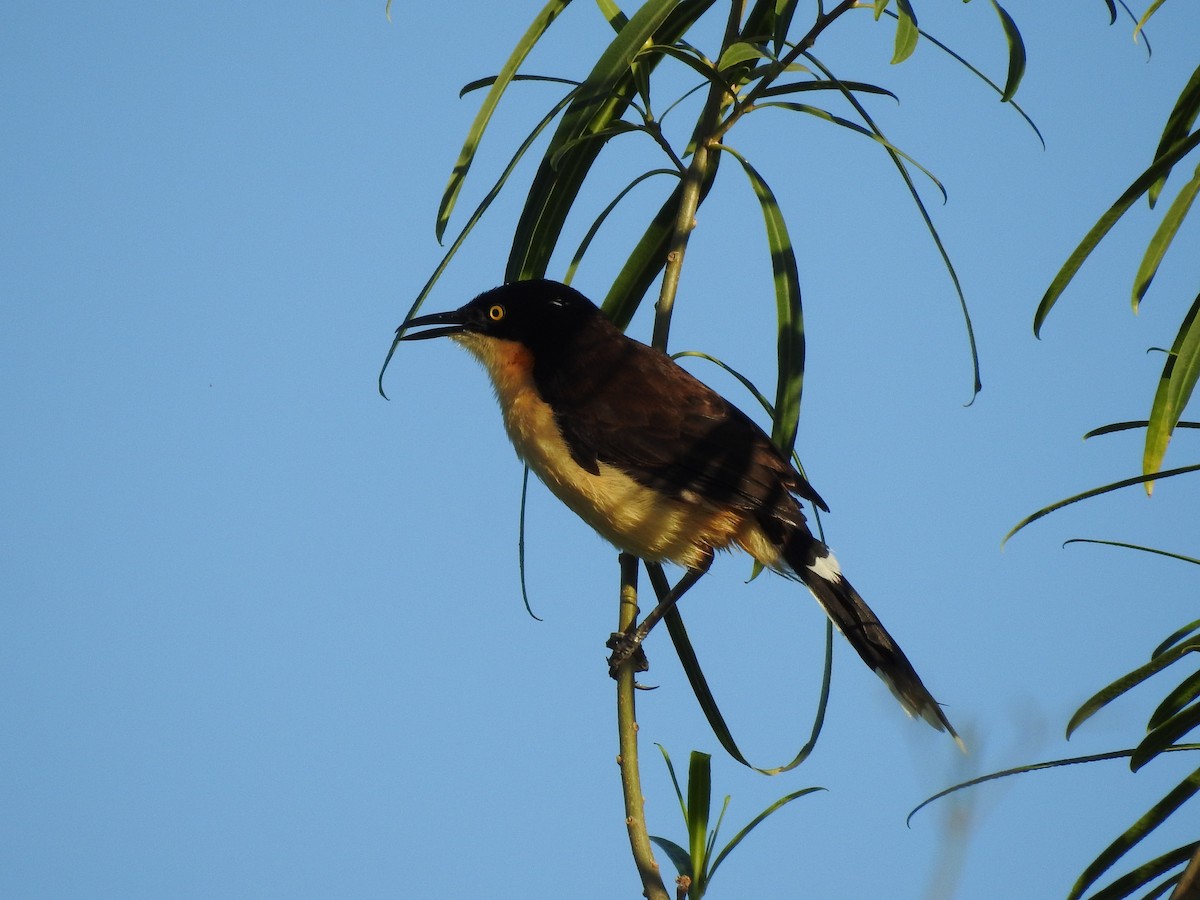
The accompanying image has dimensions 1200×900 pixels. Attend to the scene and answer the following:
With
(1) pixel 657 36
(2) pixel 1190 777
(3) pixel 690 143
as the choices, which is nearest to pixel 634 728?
(2) pixel 1190 777

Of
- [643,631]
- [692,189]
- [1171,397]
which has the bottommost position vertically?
[1171,397]

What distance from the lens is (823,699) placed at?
122 inches

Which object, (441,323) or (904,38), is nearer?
(904,38)

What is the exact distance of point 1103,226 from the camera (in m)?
2.50

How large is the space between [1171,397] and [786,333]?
1.01 metres

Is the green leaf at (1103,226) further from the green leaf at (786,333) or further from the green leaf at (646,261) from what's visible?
the green leaf at (646,261)

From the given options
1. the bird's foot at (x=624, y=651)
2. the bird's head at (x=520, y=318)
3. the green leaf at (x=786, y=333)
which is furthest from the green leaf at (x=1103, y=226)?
the bird's head at (x=520, y=318)

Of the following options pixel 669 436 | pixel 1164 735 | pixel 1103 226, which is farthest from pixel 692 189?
pixel 1164 735

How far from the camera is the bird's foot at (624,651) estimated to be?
282cm

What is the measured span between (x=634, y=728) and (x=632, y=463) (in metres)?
1.32

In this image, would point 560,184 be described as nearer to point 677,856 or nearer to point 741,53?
point 741,53

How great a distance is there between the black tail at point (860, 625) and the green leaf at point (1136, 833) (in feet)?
2.25

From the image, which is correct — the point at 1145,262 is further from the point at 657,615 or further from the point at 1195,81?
the point at 657,615

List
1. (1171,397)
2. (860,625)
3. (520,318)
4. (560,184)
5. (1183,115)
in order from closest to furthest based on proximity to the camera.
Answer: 1. (1171,397)
2. (1183,115)
3. (560,184)
4. (860,625)
5. (520,318)
